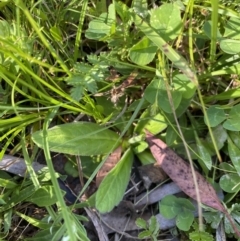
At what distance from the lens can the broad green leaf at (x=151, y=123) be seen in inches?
46.7

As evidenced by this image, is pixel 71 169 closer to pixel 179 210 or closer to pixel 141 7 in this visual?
pixel 179 210

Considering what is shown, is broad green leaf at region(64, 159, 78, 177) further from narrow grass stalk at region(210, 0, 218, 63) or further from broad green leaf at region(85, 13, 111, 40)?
narrow grass stalk at region(210, 0, 218, 63)

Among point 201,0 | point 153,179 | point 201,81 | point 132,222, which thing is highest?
point 201,0

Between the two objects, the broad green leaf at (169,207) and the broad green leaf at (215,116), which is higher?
the broad green leaf at (215,116)

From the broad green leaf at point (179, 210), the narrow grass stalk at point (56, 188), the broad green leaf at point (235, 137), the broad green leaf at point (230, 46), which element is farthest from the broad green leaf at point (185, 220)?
the broad green leaf at point (230, 46)

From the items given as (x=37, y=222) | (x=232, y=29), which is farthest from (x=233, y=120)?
(x=37, y=222)

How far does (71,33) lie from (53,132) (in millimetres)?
323

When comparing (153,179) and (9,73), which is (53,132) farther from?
(153,179)

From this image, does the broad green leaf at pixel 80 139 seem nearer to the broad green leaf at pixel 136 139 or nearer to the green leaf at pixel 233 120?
the broad green leaf at pixel 136 139

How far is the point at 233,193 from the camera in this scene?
121 centimetres

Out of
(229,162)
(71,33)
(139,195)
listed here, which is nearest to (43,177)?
(139,195)

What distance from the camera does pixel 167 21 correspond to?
42.1 inches

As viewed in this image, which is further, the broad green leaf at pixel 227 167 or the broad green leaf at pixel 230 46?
the broad green leaf at pixel 227 167

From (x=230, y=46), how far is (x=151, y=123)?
0.30 metres
